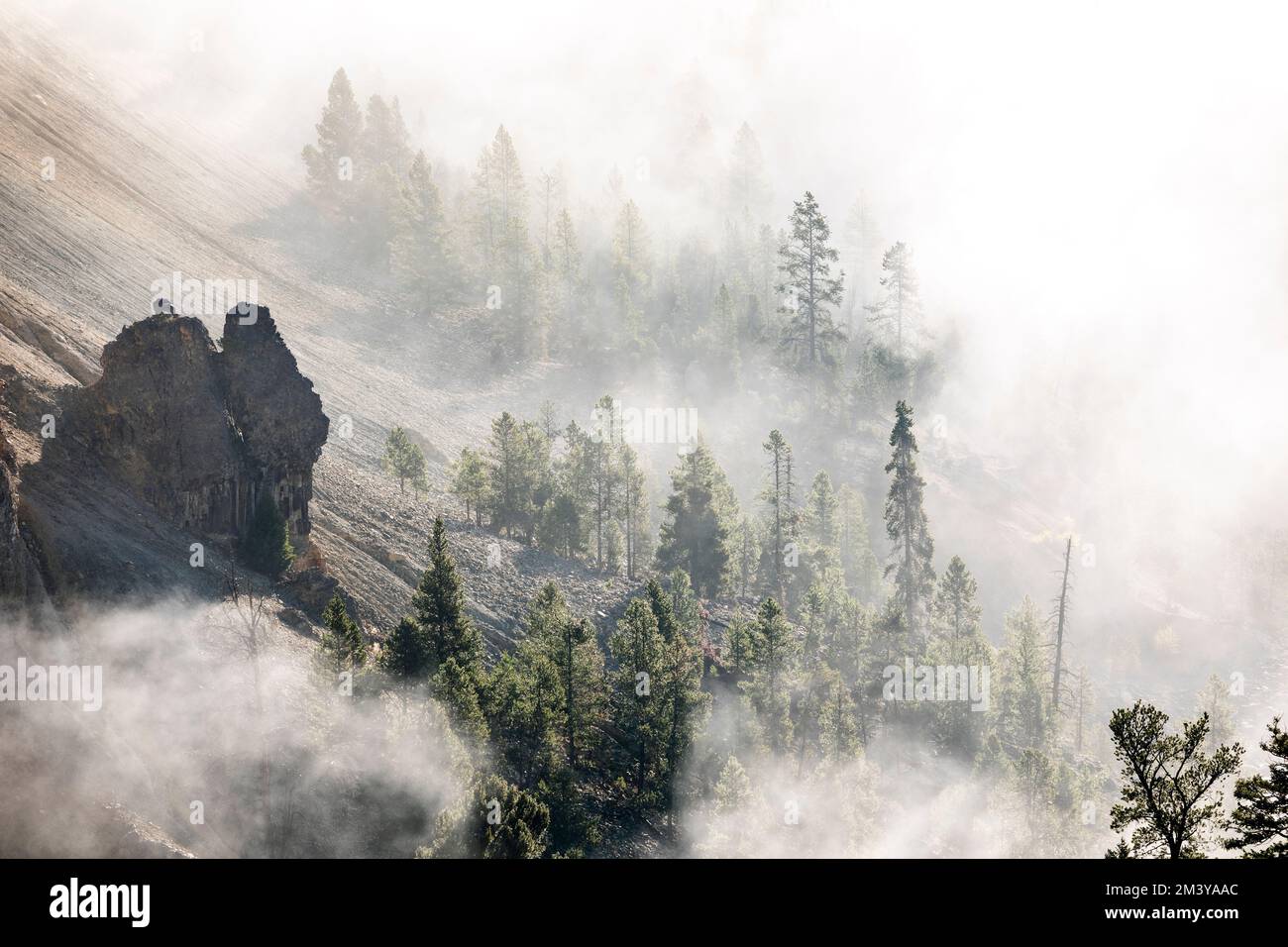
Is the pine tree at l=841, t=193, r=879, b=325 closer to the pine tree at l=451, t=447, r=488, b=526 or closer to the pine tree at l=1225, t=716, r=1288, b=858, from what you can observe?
the pine tree at l=451, t=447, r=488, b=526

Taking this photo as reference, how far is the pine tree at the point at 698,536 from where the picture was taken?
73.6 m

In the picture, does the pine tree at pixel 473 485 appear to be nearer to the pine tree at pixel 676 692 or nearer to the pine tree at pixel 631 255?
the pine tree at pixel 676 692

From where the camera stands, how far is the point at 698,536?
73750mm

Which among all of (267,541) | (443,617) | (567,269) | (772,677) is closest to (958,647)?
(772,677)

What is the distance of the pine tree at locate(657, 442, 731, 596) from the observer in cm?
7362

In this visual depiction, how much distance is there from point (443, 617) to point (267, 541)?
11.5m

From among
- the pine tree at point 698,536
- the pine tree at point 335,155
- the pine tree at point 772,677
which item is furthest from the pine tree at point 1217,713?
the pine tree at point 335,155

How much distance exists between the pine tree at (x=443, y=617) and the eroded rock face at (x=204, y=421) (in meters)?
12.0

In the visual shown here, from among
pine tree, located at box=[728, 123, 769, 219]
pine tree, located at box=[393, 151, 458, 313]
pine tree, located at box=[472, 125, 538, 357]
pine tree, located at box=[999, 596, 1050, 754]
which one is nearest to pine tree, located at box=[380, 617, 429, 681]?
pine tree, located at box=[999, 596, 1050, 754]

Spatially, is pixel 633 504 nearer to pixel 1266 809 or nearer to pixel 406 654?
pixel 406 654

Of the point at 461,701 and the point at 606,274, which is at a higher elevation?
the point at 606,274

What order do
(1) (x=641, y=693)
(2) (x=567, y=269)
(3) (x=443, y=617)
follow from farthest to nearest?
(2) (x=567, y=269) → (1) (x=641, y=693) → (3) (x=443, y=617)

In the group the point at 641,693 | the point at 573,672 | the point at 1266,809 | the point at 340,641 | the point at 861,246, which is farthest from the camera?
the point at 861,246
